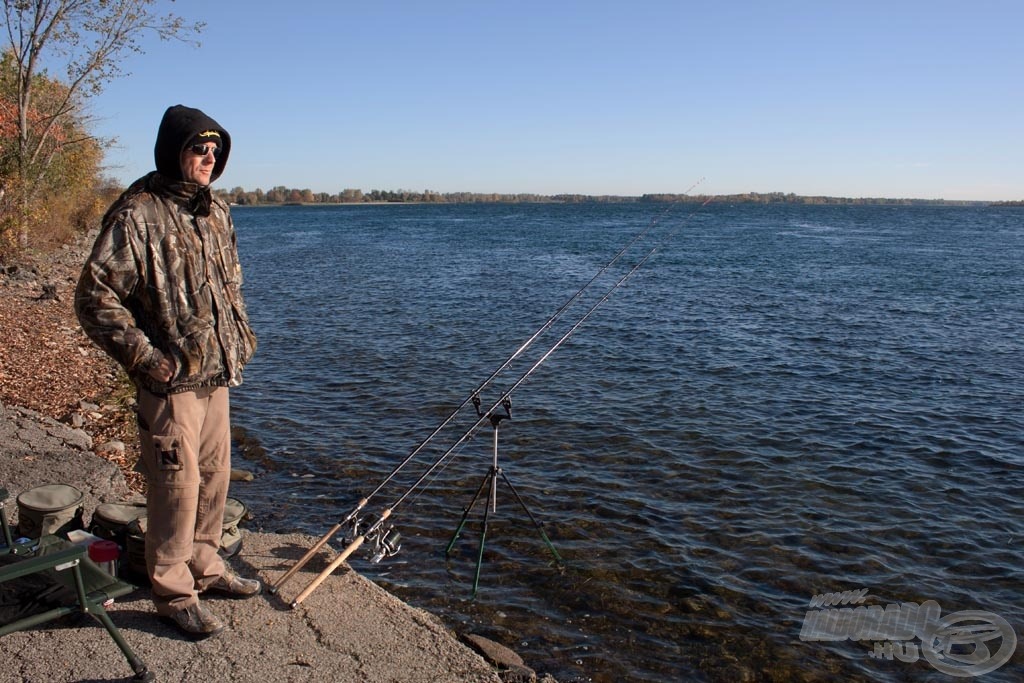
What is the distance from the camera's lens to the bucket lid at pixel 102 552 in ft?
14.8

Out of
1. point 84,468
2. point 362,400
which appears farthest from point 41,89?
point 84,468

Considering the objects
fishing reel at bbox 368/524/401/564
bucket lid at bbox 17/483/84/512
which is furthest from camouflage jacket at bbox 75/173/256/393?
fishing reel at bbox 368/524/401/564

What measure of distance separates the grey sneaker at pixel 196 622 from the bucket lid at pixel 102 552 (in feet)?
1.83

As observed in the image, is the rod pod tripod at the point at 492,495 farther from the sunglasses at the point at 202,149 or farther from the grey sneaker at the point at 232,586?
the sunglasses at the point at 202,149

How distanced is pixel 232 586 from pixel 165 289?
1.81 m

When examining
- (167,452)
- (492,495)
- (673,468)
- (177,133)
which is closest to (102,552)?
(167,452)

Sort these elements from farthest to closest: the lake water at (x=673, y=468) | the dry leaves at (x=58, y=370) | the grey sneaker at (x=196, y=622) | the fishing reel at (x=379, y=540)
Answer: the dry leaves at (x=58, y=370), the lake water at (x=673, y=468), the fishing reel at (x=379, y=540), the grey sneaker at (x=196, y=622)

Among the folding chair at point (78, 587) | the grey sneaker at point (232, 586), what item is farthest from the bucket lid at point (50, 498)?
the grey sneaker at point (232, 586)

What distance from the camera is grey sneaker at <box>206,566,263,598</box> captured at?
4.66m

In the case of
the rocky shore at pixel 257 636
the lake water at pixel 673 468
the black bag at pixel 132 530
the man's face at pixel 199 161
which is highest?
the man's face at pixel 199 161

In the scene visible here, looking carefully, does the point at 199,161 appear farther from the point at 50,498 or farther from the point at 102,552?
the point at 50,498

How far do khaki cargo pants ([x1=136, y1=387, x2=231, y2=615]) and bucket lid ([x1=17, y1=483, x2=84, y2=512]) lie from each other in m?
1.19

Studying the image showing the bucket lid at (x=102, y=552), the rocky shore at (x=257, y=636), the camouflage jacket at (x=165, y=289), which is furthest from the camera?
the bucket lid at (x=102, y=552)

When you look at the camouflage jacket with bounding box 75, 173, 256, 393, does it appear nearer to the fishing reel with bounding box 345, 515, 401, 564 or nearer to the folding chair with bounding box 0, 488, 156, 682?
the folding chair with bounding box 0, 488, 156, 682
